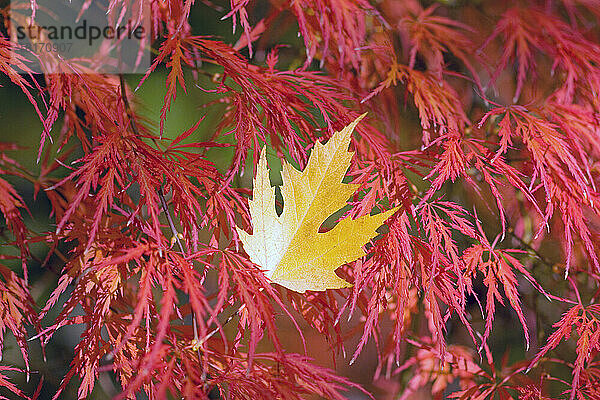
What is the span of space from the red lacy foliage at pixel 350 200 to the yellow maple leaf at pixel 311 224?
0.05 meters

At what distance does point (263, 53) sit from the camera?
0.79m

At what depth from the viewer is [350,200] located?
0.77 meters

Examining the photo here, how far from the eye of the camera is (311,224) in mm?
564

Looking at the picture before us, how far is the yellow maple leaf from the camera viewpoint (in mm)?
559

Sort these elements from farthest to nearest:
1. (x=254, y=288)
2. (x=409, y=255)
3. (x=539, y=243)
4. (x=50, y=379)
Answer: (x=539, y=243) → (x=50, y=379) → (x=409, y=255) → (x=254, y=288)

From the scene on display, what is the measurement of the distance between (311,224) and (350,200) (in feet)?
0.73

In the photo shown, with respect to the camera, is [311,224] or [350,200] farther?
[350,200]

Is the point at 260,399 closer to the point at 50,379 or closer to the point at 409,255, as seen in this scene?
the point at 409,255

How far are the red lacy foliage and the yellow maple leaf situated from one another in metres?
0.05

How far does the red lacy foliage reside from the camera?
587mm

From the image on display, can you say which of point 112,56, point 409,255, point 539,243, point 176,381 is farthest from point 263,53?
point 539,243

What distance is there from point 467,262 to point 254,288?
363 mm

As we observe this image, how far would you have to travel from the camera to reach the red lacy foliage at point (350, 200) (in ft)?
1.93

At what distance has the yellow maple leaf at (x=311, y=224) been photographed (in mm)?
559
